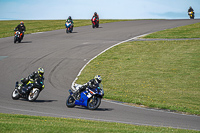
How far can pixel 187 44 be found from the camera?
3334 cm

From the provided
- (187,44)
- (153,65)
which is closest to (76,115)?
(153,65)

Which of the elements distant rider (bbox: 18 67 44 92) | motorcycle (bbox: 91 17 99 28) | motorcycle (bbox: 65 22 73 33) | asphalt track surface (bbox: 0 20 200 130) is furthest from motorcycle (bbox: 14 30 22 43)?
distant rider (bbox: 18 67 44 92)

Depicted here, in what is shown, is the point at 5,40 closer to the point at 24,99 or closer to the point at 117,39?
the point at 117,39

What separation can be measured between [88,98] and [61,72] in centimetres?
995

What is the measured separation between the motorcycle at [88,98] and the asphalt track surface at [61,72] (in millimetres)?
294

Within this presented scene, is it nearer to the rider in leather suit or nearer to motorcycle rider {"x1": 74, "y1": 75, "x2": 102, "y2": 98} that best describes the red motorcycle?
the rider in leather suit

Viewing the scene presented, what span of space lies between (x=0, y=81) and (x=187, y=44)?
20.5 meters

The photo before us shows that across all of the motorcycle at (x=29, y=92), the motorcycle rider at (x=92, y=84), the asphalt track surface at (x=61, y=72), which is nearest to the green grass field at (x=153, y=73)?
the asphalt track surface at (x=61, y=72)

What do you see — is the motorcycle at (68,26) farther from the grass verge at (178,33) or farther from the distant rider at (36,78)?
the distant rider at (36,78)

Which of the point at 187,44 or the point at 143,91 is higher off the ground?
the point at 187,44

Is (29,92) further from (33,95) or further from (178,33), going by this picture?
(178,33)

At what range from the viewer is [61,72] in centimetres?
2377

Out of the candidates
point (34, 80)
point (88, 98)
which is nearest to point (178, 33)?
point (34, 80)

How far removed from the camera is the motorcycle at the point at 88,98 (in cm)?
1396
